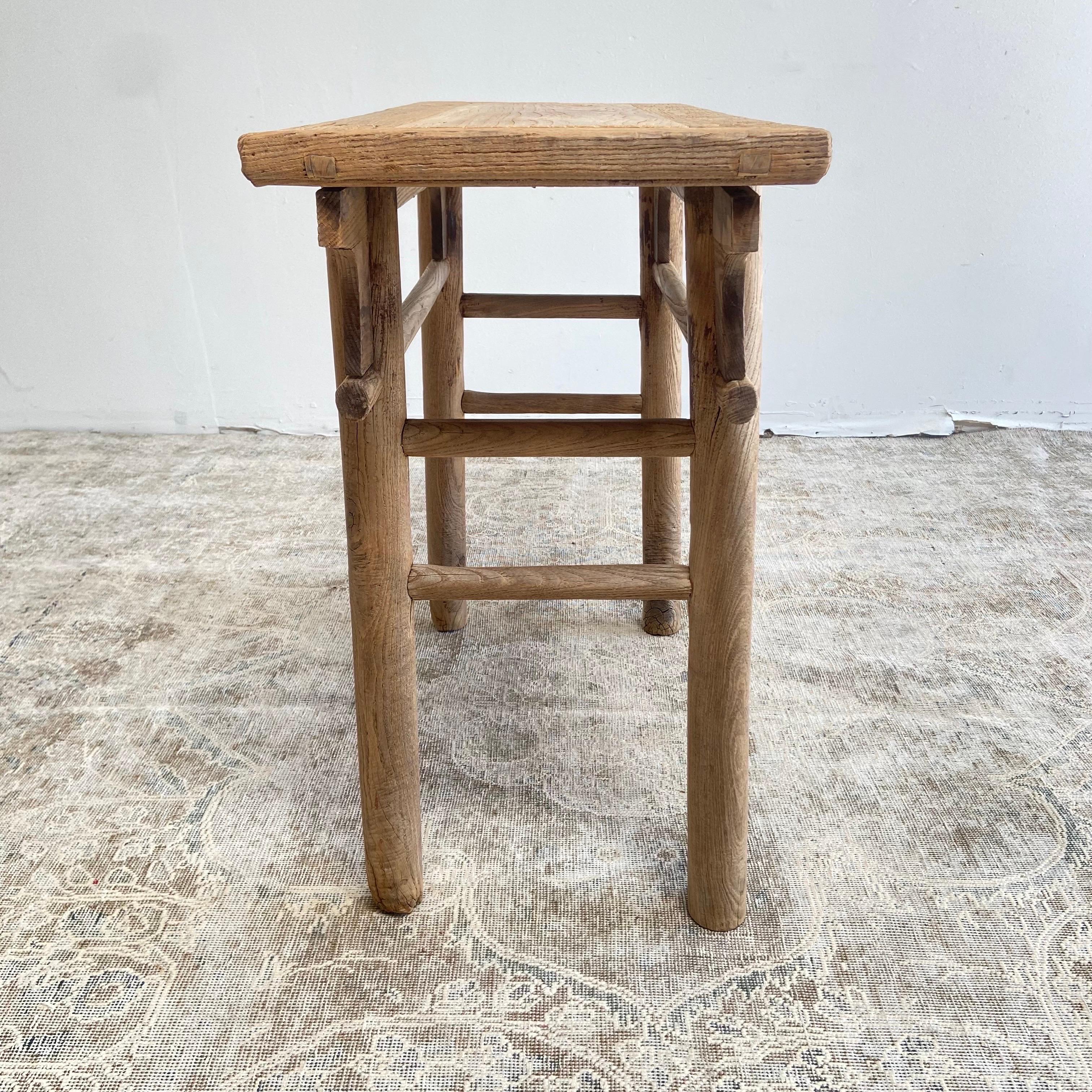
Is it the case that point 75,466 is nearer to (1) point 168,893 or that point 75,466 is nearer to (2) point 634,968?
(1) point 168,893

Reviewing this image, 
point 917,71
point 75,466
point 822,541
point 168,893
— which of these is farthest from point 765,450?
point 168,893

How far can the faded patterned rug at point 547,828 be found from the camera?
107 centimetres

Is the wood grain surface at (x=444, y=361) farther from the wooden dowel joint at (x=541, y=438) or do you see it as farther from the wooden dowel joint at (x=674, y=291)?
the wooden dowel joint at (x=541, y=438)

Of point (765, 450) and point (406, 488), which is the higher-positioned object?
point (406, 488)

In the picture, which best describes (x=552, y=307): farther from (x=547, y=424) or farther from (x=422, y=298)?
(x=547, y=424)

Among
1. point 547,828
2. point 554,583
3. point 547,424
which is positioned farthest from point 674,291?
point 547,828

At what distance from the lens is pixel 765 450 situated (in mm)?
2930

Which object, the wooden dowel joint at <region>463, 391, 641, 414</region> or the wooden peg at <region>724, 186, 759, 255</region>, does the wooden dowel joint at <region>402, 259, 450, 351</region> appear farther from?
the wooden peg at <region>724, 186, 759, 255</region>

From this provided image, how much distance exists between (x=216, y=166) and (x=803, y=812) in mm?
2320

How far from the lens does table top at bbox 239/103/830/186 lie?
0.91 meters

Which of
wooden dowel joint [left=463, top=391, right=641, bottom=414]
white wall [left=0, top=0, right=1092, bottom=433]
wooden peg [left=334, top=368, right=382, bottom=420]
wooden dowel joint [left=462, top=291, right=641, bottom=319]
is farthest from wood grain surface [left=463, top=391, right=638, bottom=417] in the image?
white wall [left=0, top=0, right=1092, bottom=433]

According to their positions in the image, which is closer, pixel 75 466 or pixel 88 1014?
pixel 88 1014

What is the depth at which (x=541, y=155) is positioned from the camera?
91 cm

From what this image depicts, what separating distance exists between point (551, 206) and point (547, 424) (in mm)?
1856
